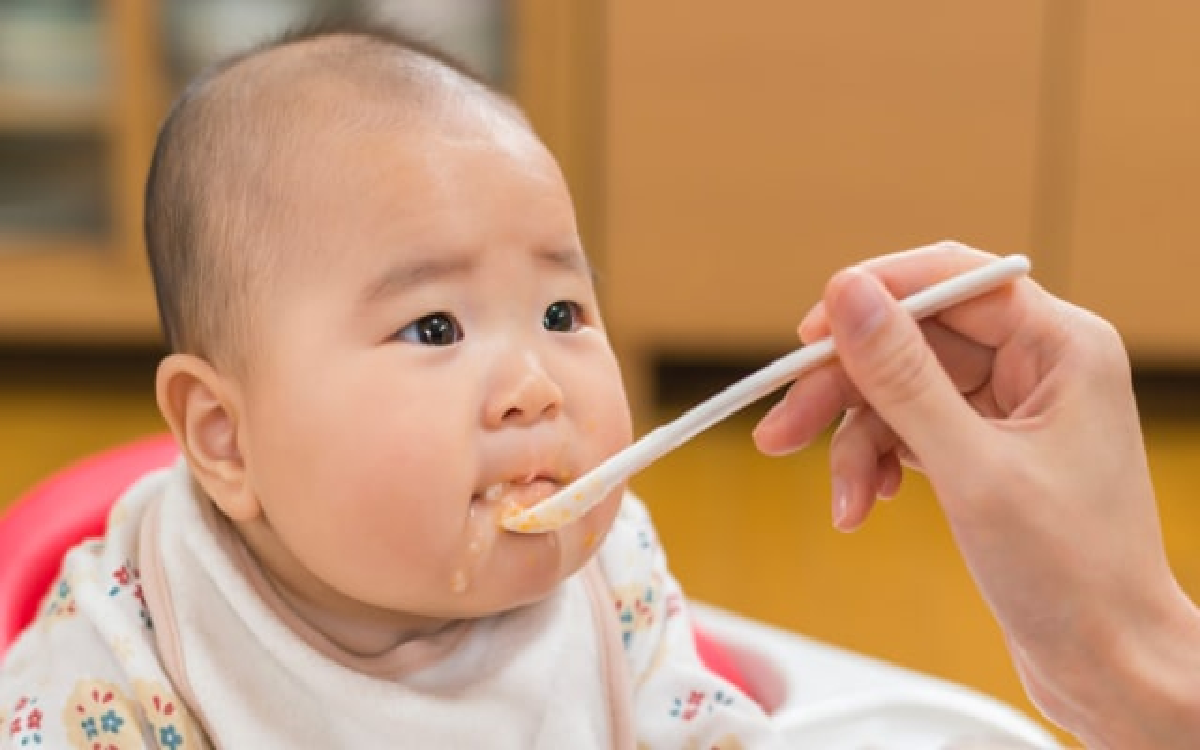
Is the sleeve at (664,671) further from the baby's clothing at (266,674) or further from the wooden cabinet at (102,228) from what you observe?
the wooden cabinet at (102,228)

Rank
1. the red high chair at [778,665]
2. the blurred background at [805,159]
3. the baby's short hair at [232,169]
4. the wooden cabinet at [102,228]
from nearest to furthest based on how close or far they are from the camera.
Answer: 1. the baby's short hair at [232,169]
2. the red high chair at [778,665]
3. the blurred background at [805,159]
4. the wooden cabinet at [102,228]

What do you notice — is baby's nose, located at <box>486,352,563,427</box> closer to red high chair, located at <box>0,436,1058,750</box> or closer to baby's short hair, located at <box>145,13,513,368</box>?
baby's short hair, located at <box>145,13,513,368</box>

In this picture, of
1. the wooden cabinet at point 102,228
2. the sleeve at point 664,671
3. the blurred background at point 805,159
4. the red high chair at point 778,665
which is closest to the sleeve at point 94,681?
the red high chair at point 778,665

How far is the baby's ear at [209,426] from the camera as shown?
752 millimetres

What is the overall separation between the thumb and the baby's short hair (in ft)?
0.72

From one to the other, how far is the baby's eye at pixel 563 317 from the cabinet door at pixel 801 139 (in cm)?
130

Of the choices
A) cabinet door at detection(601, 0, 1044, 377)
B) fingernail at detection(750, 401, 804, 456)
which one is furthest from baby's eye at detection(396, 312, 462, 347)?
cabinet door at detection(601, 0, 1044, 377)

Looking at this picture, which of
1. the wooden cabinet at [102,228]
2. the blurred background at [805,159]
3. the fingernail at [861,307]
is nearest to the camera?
the fingernail at [861,307]

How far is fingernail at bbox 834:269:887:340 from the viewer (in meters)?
0.62

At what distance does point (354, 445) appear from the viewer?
695 millimetres

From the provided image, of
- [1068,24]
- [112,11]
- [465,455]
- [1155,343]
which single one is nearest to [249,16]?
[112,11]

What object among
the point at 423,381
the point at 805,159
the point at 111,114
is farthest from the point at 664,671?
the point at 111,114

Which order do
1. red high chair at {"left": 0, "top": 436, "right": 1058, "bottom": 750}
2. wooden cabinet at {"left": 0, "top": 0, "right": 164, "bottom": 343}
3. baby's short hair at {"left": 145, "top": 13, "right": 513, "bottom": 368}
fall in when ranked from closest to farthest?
baby's short hair at {"left": 145, "top": 13, "right": 513, "bottom": 368}, red high chair at {"left": 0, "top": 436, "right": 1058, "bottom": 750}, wooden cabinet at {"left": 0, "top": 0, "right": 164, "bottom": 343}

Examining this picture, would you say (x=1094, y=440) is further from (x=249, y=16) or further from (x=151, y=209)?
(x=249, y=16)
